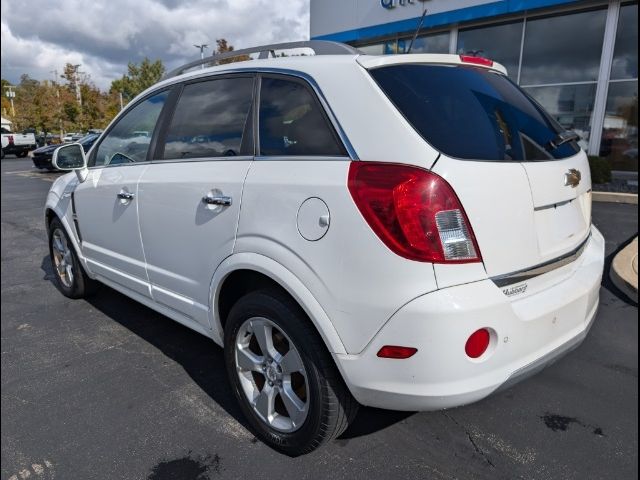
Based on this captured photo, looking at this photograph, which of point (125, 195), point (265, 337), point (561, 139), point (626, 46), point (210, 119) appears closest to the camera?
point (265, 337)

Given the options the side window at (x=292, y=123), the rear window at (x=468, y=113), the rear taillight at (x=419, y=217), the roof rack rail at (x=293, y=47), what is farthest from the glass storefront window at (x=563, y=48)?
the rear taillight at (x=419, y=217)

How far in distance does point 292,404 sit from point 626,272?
3.88 m

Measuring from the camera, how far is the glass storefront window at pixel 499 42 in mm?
Answer: 12773

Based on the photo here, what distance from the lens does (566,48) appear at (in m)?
12.1

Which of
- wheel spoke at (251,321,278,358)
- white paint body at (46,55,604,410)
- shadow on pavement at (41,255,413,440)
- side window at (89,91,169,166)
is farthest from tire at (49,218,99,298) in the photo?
wheel spoke at (251,321,278,358)

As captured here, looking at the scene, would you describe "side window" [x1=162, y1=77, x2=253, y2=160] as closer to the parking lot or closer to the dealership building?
the parking lot

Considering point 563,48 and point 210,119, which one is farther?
point 563,48

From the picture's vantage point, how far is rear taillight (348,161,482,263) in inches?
65.6

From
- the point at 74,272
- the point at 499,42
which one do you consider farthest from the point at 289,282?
the point at 499,42

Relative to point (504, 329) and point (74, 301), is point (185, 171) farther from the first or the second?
point (74, 301)

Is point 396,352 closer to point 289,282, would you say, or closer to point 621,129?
point 289,282

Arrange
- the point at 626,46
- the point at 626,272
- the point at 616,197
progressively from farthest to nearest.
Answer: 1. the point at 626,46
2. the point at 616,197
3. the point at 626,272

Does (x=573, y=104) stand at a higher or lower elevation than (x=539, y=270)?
higher

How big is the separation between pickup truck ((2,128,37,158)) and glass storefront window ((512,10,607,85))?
97.3ft
